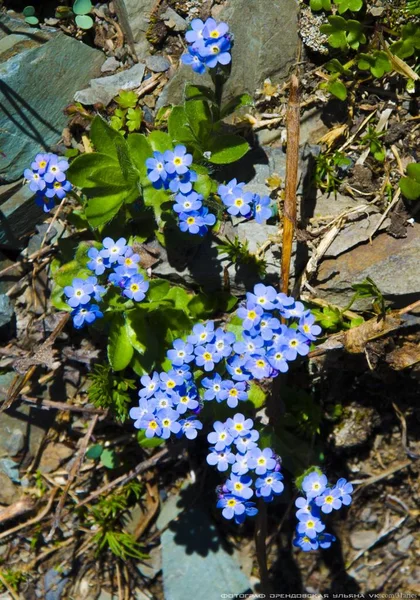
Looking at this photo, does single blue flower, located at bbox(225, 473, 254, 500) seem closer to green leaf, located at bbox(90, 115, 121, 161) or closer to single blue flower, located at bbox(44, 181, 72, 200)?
single blue flower, located at bbox(44, 181, 72, 200)

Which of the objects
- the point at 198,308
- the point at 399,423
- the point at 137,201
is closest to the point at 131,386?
the point at 198,308

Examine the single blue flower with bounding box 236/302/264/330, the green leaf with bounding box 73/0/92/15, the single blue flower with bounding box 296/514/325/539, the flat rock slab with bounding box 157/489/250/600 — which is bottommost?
the flat rock slab with bounding box 157/489/250/600

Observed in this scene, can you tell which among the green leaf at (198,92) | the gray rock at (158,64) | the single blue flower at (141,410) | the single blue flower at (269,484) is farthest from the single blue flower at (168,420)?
the gray rock at (158,64)

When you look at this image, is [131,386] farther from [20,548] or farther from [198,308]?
[20,548]

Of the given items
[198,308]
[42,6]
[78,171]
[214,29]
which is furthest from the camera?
[42,6]

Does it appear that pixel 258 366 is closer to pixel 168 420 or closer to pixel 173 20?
pixel 168 420

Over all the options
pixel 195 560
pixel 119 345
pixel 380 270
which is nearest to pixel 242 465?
pixel 119 345

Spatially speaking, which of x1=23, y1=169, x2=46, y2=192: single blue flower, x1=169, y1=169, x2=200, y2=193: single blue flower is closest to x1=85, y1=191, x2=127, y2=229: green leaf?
x1=23, y1=169, x2=46, y2=192: single blue flower
